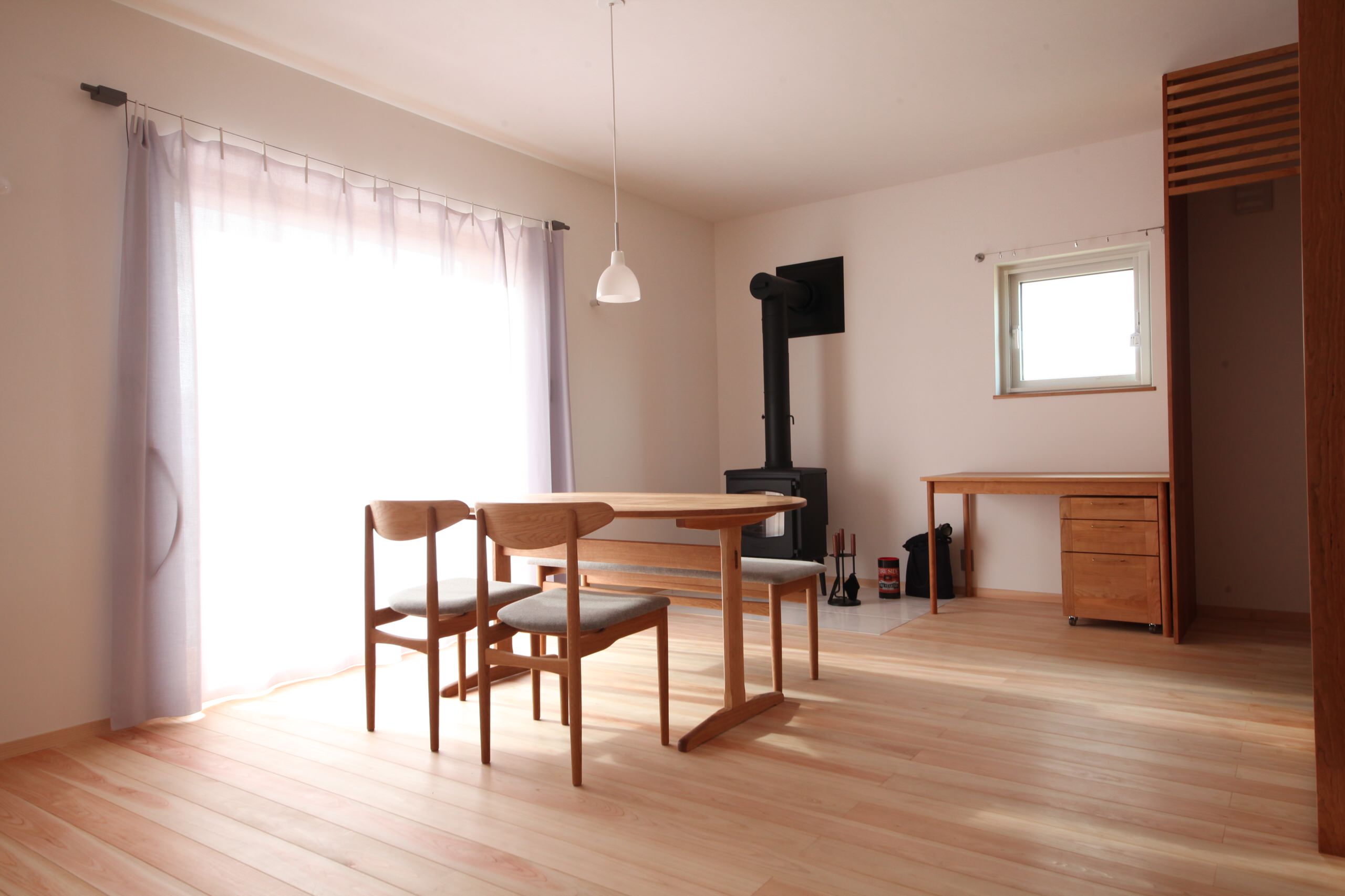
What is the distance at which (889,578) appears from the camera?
4754 millimetres

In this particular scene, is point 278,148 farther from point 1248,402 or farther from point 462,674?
point 1248,402

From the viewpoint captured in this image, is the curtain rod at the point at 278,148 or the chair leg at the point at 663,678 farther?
the curtain rod at the point at 278,148

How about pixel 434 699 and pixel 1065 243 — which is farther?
pixel 1065 243

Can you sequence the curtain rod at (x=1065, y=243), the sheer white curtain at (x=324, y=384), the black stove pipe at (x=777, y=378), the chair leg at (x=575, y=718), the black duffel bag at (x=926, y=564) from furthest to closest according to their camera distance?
the black stove pipe at (x=777, y=378) → the black duffel bag at (x=926, y=564) → the curtain rod at (x=1065, y=243) → the sheer white curtain at (x=324, y=384) → the chair leg at (x=575, y=718)

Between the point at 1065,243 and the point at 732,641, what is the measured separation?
3209 mm

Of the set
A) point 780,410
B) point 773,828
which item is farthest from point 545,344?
point 773,828

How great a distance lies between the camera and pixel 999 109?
390cm

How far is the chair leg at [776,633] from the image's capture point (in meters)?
2.79

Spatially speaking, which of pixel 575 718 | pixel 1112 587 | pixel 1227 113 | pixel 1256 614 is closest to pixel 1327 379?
pixel 575 718

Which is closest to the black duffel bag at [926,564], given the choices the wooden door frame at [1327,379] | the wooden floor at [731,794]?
the wooden floor at [731,794]

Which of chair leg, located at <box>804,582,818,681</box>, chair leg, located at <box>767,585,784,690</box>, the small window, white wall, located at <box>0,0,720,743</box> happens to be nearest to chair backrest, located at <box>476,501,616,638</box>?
chair leg, located at <box>767,585,784,690</box>

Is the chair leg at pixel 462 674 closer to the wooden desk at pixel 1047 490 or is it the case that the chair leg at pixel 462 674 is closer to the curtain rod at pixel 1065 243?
the wooden desk at pixel 1047 490

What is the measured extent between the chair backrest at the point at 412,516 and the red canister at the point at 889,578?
2.99m

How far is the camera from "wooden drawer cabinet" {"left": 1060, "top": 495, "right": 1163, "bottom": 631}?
3.65 metres
